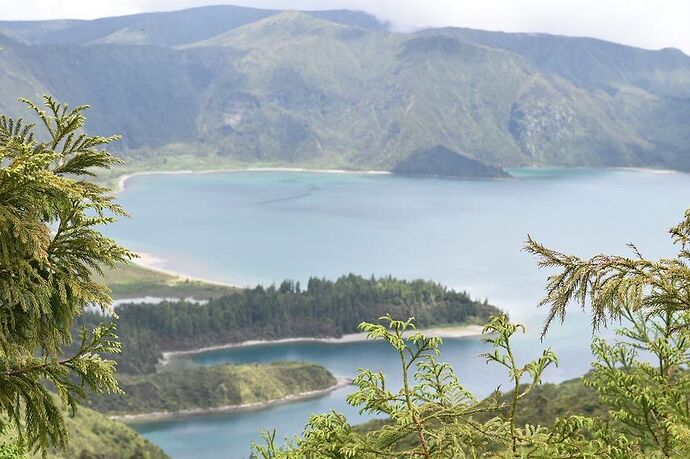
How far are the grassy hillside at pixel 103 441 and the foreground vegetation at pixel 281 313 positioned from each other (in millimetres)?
45700

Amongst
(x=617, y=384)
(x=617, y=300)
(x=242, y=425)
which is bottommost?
(x=242, y=425)

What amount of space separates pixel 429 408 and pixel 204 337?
127 metres

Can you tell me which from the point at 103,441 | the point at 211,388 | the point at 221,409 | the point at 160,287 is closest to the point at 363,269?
the point at 160,287

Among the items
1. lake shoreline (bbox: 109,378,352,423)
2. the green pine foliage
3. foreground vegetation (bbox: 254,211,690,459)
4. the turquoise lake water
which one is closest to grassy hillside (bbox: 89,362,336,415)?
lake shoreline (bbox: 109,378,352,423)

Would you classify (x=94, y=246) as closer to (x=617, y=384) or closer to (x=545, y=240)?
(x=617, y=384)

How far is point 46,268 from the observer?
367 inches

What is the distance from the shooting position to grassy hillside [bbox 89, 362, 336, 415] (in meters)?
100

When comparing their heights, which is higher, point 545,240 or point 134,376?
point 545,240

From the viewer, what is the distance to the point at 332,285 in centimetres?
14412

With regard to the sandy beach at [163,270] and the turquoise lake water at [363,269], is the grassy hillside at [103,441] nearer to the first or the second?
the turquoise lake water at [363,269]

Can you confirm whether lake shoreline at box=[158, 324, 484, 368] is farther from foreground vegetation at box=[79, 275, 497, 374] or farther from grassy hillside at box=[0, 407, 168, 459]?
grassy hillside at box=[0, 407, 168, 459]

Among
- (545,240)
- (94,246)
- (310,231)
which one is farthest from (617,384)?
(310,231)

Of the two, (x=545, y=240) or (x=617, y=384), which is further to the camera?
(x=545, y=240)

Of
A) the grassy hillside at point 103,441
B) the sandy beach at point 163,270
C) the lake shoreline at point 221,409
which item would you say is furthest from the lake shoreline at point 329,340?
the grassy hillside at point 103,441
